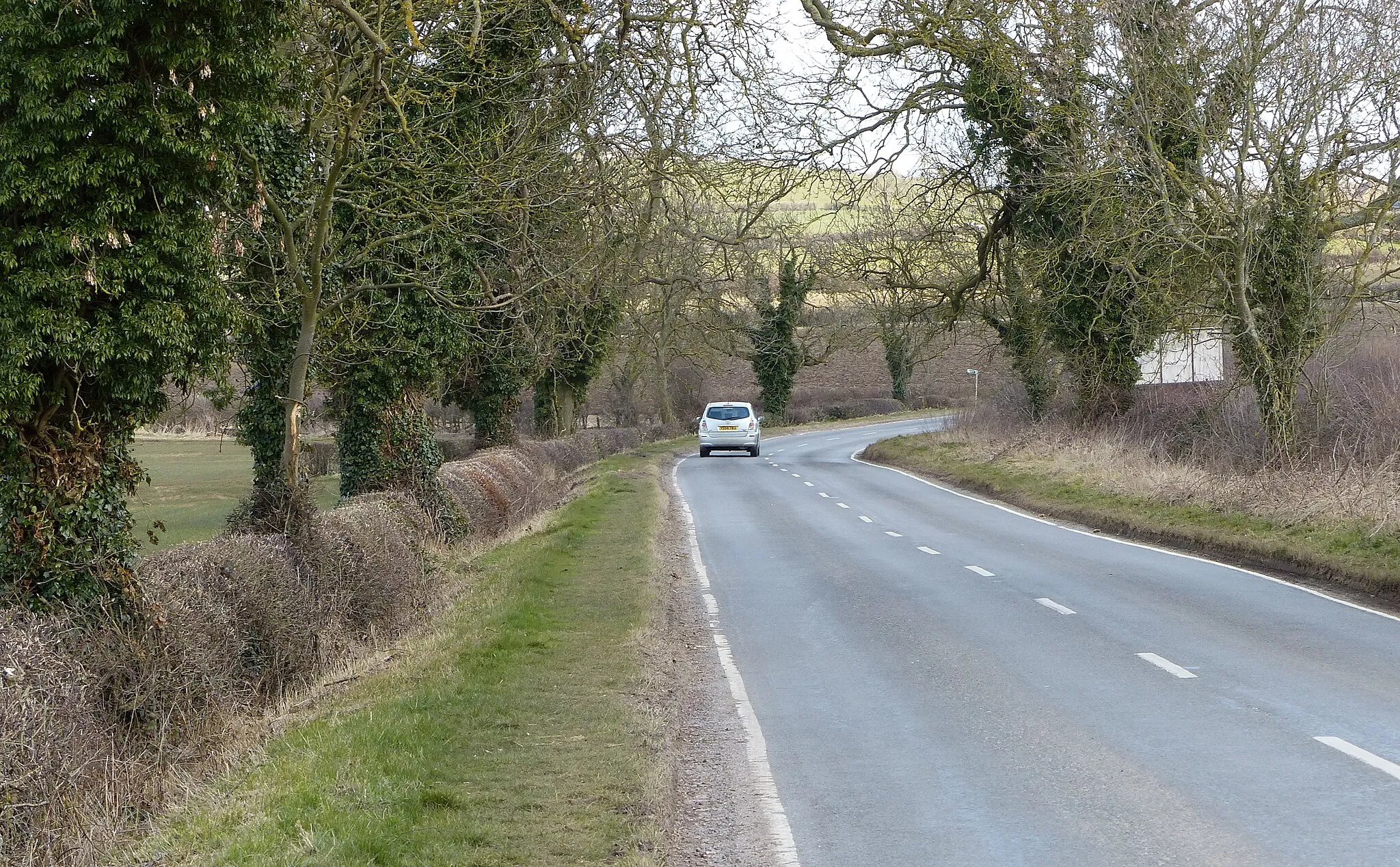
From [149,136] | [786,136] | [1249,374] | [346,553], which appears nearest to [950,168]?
[786,136]

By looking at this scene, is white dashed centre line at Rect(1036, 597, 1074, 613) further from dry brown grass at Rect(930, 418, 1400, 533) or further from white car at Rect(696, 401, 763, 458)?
white car at Rect(696, 401, 763, 458)

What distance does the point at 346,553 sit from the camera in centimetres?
1328

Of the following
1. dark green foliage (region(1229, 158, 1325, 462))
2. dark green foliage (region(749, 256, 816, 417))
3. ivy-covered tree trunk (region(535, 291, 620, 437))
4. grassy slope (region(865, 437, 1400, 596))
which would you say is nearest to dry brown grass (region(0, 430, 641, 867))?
grassy slope (region(865, 437, 1400, 596))

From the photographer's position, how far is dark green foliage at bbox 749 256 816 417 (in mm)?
60125

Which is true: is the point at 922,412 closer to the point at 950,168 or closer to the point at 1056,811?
the point at 950,168

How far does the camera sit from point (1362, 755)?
733 centimetres

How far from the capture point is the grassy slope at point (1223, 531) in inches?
567

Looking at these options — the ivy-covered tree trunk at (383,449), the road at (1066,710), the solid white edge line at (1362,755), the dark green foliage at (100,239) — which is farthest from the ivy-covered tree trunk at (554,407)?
the solid white edge line at (1362,755)

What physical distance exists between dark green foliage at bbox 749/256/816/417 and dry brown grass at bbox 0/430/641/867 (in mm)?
42484

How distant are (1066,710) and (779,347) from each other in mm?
55044

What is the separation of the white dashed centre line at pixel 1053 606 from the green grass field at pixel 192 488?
11.6 meters

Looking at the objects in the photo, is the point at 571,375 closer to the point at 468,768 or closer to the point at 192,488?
the point at 192,488

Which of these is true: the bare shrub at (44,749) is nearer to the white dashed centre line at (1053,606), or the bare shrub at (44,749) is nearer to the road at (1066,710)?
the road at (1066,710)

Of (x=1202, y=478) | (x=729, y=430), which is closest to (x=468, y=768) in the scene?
(x=1202, y=478)
